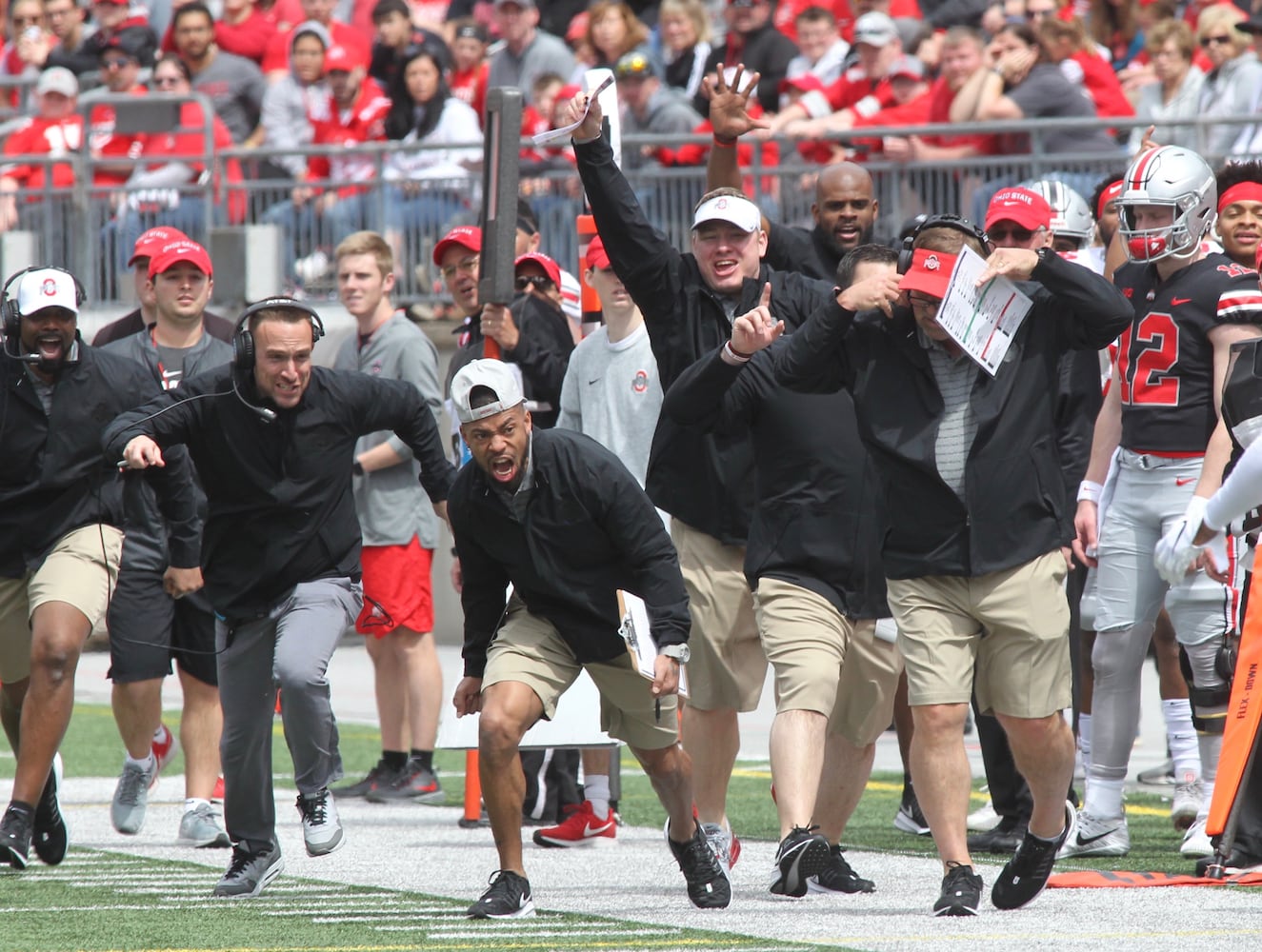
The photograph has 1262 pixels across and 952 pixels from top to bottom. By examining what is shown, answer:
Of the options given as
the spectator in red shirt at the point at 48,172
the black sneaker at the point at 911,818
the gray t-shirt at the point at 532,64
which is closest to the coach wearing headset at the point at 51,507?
the black sneaker at the point at 911,818

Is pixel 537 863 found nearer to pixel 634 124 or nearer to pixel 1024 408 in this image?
pixel 1024 408

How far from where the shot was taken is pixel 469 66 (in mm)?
18375

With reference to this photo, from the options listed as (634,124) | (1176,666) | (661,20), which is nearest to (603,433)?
(1176,666)

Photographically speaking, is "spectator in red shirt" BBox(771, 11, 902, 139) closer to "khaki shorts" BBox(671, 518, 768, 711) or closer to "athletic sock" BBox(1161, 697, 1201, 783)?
"athletic sock" BBox(1161, 697, 1201, 783)

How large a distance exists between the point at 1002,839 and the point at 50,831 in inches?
146

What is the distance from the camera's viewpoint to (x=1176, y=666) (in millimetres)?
9297

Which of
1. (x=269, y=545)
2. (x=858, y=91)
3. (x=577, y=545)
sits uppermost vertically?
(x=858, y=91)

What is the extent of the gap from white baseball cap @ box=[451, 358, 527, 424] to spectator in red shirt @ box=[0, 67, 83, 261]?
1174cm

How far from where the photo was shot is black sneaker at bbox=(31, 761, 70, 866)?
8383mm

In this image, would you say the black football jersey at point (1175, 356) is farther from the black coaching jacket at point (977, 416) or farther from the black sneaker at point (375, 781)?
the black sneaker at point (375, 781)

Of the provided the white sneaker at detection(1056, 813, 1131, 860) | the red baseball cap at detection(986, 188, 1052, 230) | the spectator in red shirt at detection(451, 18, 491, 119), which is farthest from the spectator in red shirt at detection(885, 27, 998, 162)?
the white sneaker at detection(1056, 813, 1131, 860)

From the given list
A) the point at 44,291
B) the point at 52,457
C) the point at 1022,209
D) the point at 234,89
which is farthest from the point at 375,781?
the point at 234,89

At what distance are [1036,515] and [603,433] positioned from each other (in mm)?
2446

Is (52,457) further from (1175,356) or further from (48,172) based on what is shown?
(48,172)
